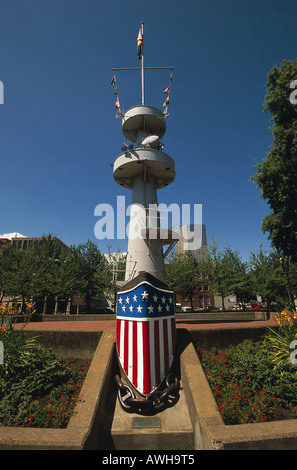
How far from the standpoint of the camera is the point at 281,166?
20516 millimetres

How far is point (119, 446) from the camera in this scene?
19.0 feet

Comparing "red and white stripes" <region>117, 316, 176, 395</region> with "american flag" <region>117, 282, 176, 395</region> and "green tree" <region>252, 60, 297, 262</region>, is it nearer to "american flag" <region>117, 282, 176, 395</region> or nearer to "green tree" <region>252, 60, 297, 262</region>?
"american flag" <region>117, 282, 176, 395</region>

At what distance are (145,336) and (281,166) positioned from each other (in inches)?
792

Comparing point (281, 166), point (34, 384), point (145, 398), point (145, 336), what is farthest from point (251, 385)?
point (281, 166)

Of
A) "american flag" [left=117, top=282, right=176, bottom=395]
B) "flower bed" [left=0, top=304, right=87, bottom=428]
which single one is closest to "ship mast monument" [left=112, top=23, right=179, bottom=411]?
"american flag" [left=117, top=282, right=176, bottom=395]

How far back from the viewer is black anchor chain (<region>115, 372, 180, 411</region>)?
245 inches

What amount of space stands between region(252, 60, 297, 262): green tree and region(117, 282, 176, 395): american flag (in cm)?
1791

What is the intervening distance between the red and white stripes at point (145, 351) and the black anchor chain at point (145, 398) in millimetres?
165

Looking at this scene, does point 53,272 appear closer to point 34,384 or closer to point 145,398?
point 34,384

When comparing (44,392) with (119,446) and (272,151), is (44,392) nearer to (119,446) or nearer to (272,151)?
(119,446)

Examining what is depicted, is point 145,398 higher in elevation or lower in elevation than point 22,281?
lower

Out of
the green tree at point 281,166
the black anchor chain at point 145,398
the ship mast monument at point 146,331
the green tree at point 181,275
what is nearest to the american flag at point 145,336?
the ship mast monument at point 146,331

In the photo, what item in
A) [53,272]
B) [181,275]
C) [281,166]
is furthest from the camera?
[181,275]

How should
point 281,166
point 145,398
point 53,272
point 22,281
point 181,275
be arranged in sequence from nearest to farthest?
point 145,398, point 281,166, point 22,281, point 53,272, point 181,275
